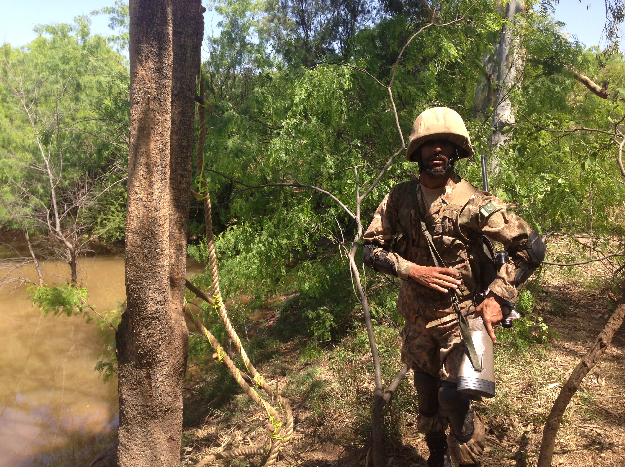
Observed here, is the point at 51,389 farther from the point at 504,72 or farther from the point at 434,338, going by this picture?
the point at 504,72

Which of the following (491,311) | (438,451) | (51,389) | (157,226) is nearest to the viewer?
(491,311)

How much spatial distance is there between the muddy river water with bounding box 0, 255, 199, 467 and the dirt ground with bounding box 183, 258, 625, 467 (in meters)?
2.16

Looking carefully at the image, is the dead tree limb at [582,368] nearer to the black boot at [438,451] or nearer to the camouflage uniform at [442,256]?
the camouflage uniform at [442,256]

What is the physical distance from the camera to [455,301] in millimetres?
2672

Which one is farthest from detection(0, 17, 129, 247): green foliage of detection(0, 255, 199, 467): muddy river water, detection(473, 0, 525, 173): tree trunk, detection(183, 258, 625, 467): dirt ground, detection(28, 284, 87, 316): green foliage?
detection(473, 0, 525, 173): tree trunk

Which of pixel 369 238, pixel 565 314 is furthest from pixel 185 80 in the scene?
pixel 565 314

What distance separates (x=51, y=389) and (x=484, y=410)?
26.4 ft

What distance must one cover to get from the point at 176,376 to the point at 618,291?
5689 mm

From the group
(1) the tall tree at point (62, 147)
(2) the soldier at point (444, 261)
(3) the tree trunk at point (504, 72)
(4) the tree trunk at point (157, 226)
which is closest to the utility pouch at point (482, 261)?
(2) the soldier at point (444, 261)

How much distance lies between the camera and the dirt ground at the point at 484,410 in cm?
344

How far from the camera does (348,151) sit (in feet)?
19.9

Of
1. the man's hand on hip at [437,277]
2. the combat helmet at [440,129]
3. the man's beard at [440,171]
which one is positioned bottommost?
the man's hand on hip at [437,277]

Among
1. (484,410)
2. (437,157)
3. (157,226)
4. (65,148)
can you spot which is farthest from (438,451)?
(65,148)

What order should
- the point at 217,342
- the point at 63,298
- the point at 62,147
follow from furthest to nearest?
the point at 62,147 → the point at 63,298 → the point at 217,342
